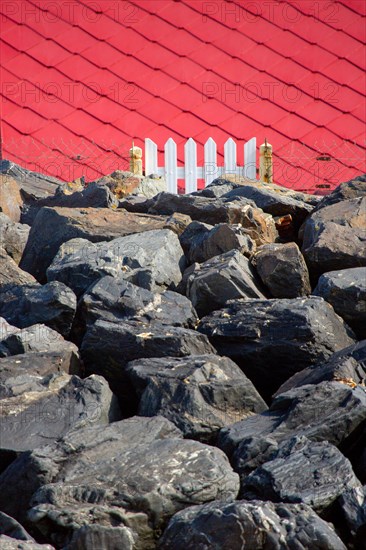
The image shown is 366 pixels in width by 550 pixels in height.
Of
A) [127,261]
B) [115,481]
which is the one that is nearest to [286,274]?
[127,261]

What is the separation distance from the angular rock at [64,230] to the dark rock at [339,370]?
1.55 m

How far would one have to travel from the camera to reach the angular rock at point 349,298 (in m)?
4.15

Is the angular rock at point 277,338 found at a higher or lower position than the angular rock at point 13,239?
lower

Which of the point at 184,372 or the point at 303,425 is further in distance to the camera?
the point at 184,372

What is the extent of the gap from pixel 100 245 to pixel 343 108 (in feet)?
14.3

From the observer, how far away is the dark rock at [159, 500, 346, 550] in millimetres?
2680

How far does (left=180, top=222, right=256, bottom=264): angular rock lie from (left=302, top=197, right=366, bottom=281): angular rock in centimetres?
27

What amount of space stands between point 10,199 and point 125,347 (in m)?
2.17

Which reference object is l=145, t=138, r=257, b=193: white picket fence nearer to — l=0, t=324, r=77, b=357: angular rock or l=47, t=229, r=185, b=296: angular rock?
l=47, t=229, r=185, b=296: angular rock

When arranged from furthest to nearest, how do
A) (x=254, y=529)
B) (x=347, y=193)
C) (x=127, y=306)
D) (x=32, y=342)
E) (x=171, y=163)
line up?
(x=171, y=163) → (x=347, y=193) → (x=127, y=306) → (x=32, y=342) → (x=254, y=529)

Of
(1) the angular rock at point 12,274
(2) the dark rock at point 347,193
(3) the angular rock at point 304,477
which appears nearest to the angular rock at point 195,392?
(3) the angular rock at point 304,477

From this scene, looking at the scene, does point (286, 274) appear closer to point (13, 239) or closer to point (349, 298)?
point (349, 298)

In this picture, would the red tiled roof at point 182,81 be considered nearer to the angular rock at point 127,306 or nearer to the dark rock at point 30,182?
the dark rock at point 30,182

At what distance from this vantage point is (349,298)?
4156mm
